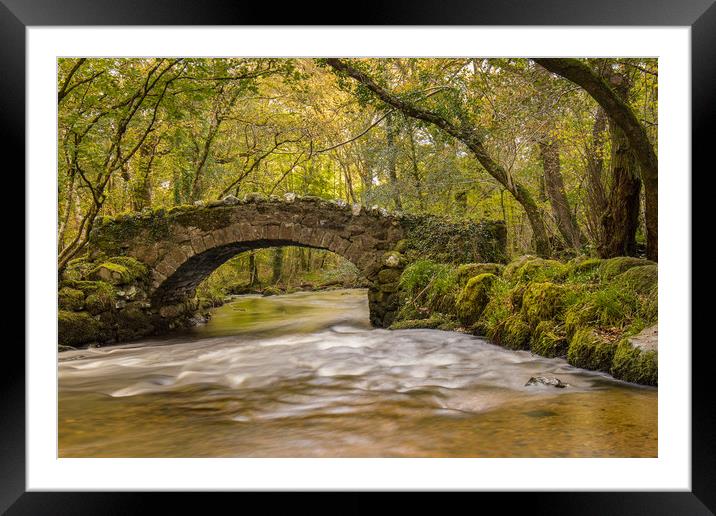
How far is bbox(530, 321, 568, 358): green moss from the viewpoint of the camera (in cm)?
462

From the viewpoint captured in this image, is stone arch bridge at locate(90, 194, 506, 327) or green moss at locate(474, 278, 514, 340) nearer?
green moss at locate(474, 278, 514, 340)

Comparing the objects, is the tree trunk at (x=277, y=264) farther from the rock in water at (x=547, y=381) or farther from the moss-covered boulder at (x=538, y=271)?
the rock in water at (x=547, y=381)

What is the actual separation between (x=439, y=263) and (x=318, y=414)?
17.6 ft

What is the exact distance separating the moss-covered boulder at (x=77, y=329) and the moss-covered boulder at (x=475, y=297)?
614cm

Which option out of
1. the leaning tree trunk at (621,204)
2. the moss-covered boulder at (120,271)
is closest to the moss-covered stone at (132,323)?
the moss-covered boulder at (120,271)

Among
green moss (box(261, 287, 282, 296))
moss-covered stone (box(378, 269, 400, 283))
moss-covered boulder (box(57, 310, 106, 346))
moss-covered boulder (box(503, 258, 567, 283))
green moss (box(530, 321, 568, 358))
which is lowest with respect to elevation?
green moss (box(261, 287, 282, 296))

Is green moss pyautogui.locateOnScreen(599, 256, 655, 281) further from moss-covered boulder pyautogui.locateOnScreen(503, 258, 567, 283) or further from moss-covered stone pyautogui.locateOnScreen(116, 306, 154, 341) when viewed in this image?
moss-covered stone pyautogui.locateOnScreen(116, 306, 154, 341)

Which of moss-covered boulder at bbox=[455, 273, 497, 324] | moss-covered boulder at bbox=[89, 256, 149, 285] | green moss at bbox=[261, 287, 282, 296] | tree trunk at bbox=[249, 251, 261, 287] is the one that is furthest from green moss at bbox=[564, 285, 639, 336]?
tree trunk at bbox=[249, 251, 261, 287]

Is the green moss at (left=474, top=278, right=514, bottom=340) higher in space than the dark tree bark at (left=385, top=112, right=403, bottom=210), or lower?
lower

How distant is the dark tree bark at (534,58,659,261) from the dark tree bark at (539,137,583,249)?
438cm

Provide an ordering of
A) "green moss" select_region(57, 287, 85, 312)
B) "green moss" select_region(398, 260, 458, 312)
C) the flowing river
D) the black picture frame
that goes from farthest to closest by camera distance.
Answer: "green moss" select_region(398, 260, 458, 312)
"green moss" select_region(57, 287, 85, 312)
the flowing river
the black picture frame

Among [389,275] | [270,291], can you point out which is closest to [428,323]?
[389,275]

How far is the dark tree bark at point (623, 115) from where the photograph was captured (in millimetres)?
4715

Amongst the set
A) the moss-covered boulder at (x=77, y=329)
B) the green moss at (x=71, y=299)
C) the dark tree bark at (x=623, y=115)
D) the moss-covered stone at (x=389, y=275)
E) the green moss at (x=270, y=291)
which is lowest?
the green moss at (x=270, y=291)
